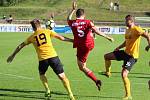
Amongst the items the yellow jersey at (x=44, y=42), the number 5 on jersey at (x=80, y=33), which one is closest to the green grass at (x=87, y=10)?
the number 5 on jersey at (x=80, y=33)

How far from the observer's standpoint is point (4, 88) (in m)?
14.7

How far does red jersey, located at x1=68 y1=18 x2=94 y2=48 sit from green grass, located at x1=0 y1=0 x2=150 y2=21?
178 feet

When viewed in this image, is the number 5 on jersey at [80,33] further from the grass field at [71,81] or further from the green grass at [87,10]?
the green grass at [87,10]

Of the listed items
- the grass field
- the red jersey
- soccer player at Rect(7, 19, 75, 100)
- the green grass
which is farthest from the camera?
the green grass

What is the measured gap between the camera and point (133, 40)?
1305cm

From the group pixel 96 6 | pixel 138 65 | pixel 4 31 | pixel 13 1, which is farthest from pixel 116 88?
pixel 13 1

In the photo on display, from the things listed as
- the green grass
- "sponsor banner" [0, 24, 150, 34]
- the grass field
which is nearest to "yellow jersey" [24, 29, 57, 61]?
the grass field

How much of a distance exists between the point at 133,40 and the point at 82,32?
142 cm

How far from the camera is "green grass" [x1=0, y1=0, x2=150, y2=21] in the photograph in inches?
2753

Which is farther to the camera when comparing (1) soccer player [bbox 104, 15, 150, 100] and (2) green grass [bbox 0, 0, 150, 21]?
(2) green grass [bbox 0, 0, 150, 21]

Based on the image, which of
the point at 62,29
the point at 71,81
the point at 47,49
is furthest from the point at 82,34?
the point at 62,29

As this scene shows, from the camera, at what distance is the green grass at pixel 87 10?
6994cm

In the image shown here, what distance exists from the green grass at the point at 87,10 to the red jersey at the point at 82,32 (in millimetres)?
54231

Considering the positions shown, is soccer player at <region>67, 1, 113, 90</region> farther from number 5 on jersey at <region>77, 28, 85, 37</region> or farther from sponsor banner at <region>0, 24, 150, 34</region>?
sponsor banner at <region>0, 24, 150, 34</region>
